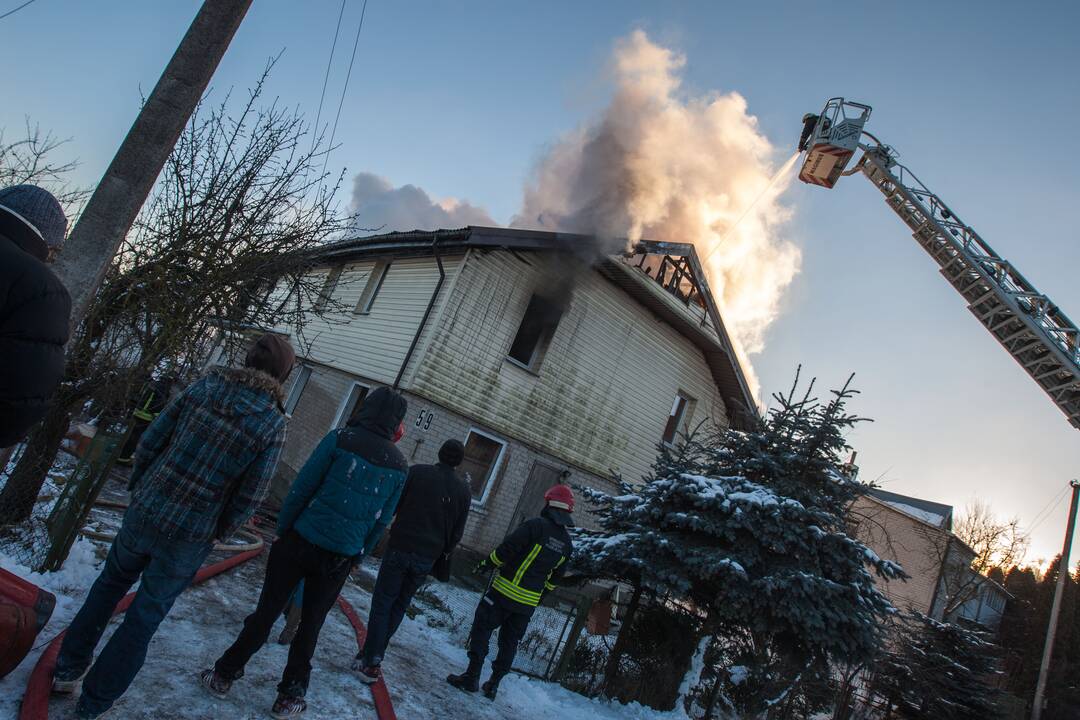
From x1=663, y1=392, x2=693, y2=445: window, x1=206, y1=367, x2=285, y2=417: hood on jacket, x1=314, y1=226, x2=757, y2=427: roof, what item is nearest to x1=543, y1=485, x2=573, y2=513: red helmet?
x1=206, y1=367, x2=285, y2=417: hood on jacket

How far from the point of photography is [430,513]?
4688 millimetres

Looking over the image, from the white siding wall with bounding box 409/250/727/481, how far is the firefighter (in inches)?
269

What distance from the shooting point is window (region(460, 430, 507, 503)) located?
508 inches

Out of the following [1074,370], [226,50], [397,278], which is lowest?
[226,50]

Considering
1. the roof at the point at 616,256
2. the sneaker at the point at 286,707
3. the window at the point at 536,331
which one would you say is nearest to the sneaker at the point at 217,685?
the sneaker at the point at 286,707

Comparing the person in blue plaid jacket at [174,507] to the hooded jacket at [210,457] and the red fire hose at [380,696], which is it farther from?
the red fire hose at [380,696]

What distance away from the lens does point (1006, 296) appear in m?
14.5

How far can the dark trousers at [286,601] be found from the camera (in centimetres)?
333

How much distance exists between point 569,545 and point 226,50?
15.1ft

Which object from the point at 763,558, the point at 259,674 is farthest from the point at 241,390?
the point at 763,558

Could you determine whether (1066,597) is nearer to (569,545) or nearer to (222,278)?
(569,545)

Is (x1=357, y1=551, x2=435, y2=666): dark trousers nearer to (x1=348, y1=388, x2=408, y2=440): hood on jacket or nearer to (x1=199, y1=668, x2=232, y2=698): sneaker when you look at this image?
(x1=199, y1=668, x2=232, y2=698): sneaker

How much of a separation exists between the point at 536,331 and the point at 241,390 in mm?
11121

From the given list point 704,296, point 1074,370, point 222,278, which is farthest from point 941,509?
point 222,278
